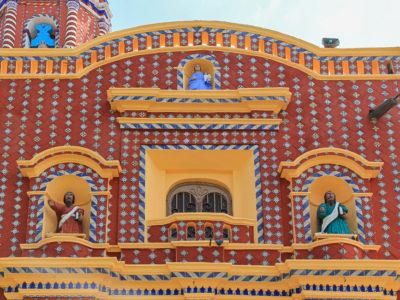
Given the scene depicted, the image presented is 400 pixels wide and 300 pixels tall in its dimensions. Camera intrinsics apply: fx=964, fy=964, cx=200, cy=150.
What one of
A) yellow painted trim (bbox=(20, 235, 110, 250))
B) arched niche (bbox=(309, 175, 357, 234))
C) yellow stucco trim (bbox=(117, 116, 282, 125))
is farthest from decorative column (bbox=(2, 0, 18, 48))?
arched niche (bbox=(309, 175, 357, 234))

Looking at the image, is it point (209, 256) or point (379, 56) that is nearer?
point (209, 256)

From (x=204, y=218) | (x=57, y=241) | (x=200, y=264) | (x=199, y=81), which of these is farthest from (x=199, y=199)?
(x=57, y=241)

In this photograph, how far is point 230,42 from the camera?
21.1m

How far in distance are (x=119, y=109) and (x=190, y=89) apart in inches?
63.5

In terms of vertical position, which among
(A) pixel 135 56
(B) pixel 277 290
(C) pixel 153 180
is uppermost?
(A) pixel 135 56

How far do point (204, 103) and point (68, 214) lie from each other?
3.65m

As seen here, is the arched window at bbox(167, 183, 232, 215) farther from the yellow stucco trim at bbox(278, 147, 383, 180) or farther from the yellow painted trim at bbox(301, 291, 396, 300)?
the yellow painted trim at bbox(301, 291, 396, 300)

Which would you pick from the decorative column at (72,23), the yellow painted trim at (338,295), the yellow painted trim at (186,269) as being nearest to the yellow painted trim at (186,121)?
the yellow painted trim at (186,269)

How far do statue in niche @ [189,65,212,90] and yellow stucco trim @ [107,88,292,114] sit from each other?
21.5 inches

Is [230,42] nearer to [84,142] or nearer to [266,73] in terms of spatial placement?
[266,73]

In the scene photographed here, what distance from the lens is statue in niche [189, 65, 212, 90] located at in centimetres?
2056

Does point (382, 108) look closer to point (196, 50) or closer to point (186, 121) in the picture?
point (186, 121)

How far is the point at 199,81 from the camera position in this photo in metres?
20.6

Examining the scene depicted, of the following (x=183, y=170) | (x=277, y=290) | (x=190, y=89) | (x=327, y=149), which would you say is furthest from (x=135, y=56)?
(x=277, y=290)
